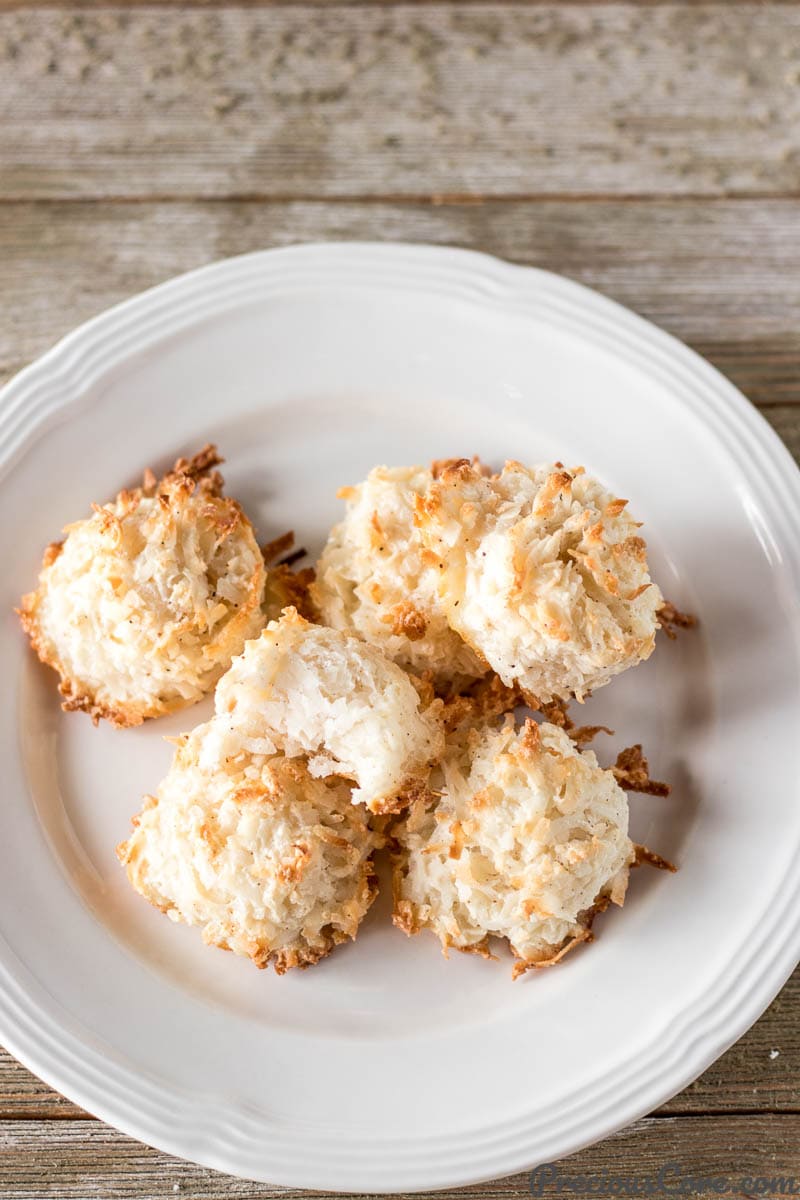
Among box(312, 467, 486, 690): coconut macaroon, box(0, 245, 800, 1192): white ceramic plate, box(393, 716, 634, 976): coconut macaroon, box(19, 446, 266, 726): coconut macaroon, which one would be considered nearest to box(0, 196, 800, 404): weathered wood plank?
box(0, 245, 800, 1192): white ceramic plate

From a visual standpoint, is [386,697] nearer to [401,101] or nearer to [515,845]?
[515,845]

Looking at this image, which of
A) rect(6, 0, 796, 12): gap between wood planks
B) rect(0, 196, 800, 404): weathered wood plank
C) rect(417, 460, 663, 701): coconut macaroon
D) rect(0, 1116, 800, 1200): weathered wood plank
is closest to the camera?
rect(417, 460, 663, 701): coconut macaroon

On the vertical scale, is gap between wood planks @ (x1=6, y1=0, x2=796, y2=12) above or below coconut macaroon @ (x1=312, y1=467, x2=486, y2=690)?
above

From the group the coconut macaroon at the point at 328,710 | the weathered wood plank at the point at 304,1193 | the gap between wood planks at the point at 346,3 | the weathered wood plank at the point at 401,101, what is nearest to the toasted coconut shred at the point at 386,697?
the coconut macaroon at the point at 328,710

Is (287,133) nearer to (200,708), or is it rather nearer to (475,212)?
(475,212)

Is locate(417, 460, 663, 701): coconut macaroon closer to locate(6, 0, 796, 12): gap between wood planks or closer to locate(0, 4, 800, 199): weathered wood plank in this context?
locate(0, 4, 800, 199): weathered wood plank

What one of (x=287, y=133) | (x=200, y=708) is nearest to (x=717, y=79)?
(x=287, y=133)
